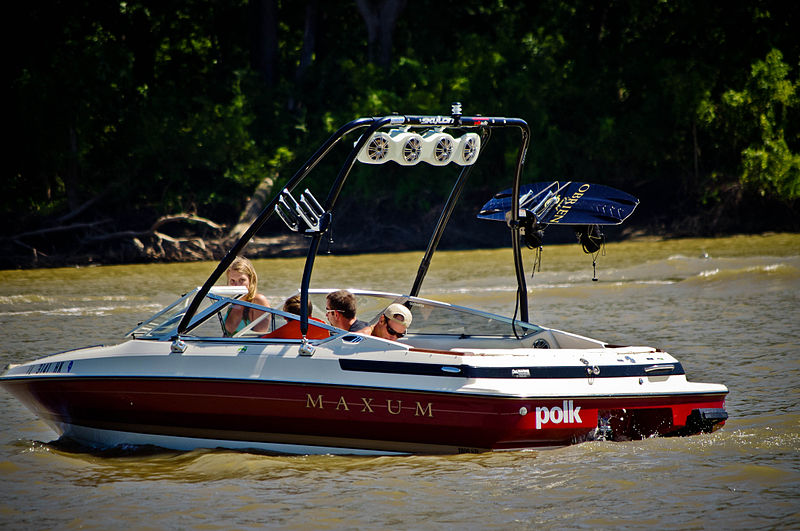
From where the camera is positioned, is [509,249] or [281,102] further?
[281,102]

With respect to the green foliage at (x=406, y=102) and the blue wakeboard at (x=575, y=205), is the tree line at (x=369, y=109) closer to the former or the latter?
the green foliage at (x=406, y=102)

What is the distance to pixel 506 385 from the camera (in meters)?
6.60

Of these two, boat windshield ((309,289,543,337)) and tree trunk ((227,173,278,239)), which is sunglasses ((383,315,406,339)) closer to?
boat windshield ((309,289,543,337))

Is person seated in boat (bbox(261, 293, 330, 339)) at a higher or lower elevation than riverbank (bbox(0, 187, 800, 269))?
higher

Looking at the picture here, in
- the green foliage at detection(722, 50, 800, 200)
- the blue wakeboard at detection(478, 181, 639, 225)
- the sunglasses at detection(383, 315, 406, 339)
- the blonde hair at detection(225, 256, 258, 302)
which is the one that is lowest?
the sunglasses at detection(383, 315, 406, 339)

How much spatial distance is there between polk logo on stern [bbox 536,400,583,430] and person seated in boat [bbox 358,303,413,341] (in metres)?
1.21

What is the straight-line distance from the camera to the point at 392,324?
7285 millimetres

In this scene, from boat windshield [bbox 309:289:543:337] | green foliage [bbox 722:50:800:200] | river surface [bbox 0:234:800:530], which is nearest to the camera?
river surface [bbox 0:234:800:530]

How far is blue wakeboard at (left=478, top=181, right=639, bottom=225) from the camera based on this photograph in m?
7.61

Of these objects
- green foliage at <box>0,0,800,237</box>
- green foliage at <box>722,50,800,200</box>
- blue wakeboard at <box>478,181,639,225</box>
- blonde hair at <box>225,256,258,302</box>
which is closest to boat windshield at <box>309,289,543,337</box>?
blonde hair at <box>225,256,258,302</box>

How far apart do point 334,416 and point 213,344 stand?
3.48 feet

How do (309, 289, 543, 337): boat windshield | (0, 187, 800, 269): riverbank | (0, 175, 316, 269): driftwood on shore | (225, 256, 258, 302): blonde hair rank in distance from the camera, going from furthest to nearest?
(0, 187, 800, 269): riverbank, (0, 175, 316, 269): driftwood on shore, (225, 256, 258, 302): blonde hair, (309, 289, 543, 337): boat windshield

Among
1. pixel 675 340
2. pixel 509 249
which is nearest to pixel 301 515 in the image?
pixel 675 340

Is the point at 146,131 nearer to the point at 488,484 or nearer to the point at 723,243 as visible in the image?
the point at 723,243
